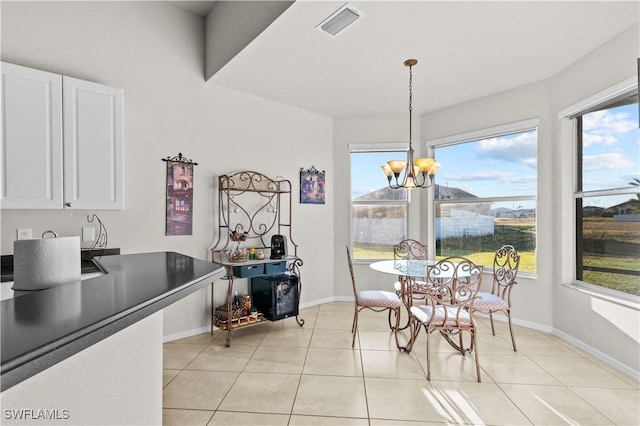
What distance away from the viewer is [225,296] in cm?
371

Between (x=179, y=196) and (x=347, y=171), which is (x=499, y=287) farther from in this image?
(x=179, y=196)

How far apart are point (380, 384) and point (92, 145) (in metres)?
2.94

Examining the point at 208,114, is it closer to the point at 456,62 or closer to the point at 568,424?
the point at 456,62

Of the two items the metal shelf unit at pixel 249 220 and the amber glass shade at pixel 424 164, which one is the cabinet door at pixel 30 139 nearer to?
the metal shelf unit at pixel 249 220

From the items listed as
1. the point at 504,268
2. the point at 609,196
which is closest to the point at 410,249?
the point at 504,268

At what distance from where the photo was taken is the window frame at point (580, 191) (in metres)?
2.71

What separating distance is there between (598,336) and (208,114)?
14.6 feet

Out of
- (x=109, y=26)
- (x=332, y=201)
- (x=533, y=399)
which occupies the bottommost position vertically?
(x=533, y=399)

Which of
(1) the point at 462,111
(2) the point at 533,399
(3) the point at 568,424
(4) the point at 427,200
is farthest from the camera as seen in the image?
(4) the point at 427,200

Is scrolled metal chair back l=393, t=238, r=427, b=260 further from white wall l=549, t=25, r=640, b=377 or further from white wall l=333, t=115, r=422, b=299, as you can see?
white wall l=549, t=25, r=640, b=377

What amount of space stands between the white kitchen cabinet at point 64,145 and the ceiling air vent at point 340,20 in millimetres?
1817

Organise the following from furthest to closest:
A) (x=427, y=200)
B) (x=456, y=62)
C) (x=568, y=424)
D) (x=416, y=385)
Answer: (x=427, y=200)
(x=456, y=62)
(x=416, y=385)
(x=568, y=424)

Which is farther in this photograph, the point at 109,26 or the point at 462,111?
the point at 462,111

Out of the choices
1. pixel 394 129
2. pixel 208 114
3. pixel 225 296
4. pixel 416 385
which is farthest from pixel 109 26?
pixel 416 385
